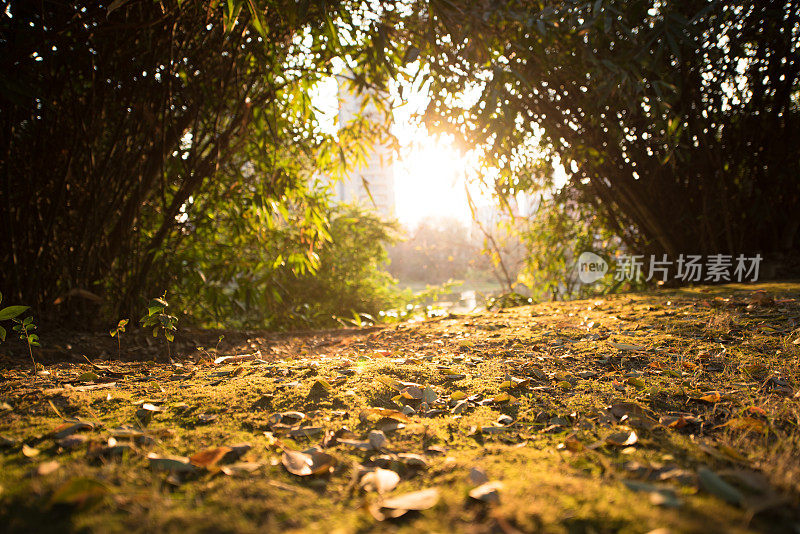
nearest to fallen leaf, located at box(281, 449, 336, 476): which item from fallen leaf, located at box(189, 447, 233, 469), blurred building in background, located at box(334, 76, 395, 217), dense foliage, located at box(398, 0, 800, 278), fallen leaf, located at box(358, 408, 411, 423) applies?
fallen leaf, located at box(189, 447, 233, 469)

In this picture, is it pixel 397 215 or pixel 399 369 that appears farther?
pixel 397 215

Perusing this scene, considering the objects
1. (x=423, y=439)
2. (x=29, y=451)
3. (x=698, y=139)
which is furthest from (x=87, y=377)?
(x=698, y=139)

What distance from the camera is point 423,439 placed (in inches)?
36.5

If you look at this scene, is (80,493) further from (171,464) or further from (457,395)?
(457,395)

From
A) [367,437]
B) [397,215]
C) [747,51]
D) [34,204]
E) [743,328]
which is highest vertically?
[747,51]

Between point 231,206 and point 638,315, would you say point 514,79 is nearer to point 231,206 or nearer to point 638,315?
point 638,315

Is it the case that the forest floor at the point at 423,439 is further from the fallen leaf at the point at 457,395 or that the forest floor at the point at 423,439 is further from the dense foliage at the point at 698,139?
the dense foliage at the point at 698,139

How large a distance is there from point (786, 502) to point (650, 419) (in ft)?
1.40

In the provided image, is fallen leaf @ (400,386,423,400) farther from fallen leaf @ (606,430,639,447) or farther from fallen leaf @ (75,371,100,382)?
fallen leaf @ (75,371,100,382)

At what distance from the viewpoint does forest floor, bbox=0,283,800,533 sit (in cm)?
60

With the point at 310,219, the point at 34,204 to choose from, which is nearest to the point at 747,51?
the point at 310,219

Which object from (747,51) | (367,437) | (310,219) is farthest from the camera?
(747,51)

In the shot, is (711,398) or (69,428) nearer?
(69,428)

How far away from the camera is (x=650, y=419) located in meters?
1.02
